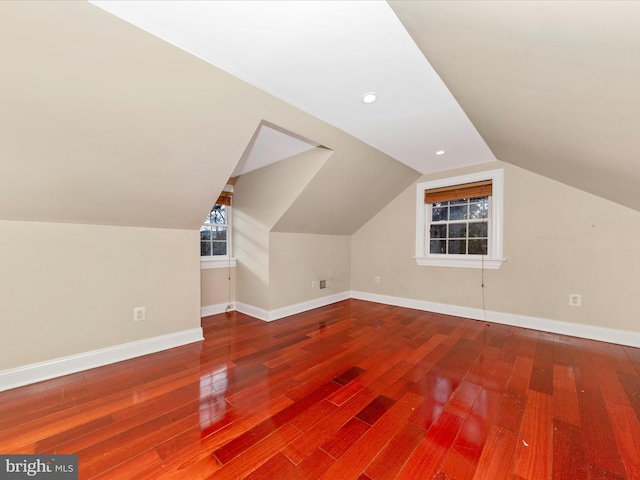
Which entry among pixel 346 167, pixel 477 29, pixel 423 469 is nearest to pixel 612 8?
pixel 477 29

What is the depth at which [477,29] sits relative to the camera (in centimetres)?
114

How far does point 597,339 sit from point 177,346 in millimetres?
4547

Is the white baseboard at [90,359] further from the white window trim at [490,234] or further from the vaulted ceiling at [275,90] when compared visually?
the white window trim at [490,234]

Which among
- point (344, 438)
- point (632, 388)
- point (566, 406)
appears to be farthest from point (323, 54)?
point (632, 388)

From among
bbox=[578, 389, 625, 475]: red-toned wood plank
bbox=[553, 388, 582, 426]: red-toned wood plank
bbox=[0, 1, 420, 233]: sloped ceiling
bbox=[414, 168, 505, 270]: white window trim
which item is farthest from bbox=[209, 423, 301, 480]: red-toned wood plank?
bbox=[414, 168, 505, 270]: white window trim

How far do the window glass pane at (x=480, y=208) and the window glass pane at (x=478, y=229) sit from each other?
4.5 inches

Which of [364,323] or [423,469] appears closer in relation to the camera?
[423,469]

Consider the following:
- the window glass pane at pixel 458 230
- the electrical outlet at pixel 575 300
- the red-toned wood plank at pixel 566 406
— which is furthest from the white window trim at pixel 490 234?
the red-toned wood plank at pixel 566 406

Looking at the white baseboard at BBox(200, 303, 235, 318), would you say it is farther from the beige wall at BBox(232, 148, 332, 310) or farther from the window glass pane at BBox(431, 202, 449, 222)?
the window glass pane at BBox(431, 202, 449, 222)

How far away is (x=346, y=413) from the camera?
5.42ft

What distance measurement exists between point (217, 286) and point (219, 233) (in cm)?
82

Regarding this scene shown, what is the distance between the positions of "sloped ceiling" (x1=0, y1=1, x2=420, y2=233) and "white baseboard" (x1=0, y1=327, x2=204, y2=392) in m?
1.14

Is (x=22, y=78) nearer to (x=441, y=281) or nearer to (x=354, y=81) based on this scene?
(x=354, y=81)

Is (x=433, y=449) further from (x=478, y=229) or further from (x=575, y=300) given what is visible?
(x=478, y=229)
